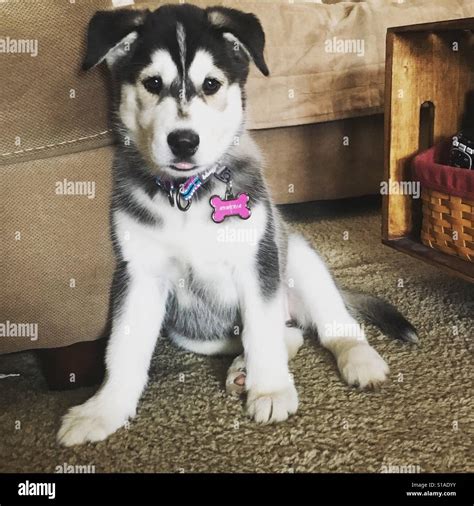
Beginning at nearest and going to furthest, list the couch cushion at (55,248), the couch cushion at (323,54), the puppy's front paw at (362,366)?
the couch cushion at (55,248)
the puppy's front paw at (362,366)
the couch cushion at (323,54)

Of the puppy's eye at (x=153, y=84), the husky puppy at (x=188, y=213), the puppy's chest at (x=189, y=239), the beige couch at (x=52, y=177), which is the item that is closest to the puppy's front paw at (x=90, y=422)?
the husky puppy at (x=188, y=213)

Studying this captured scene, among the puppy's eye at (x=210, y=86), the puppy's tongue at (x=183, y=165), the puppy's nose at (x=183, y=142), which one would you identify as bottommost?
the puppy's tongue at (x=183, y=165)

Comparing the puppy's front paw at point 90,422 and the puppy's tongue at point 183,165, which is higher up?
the puppy's tongue at point 183,165

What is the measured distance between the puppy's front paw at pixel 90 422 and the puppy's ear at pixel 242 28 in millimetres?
845

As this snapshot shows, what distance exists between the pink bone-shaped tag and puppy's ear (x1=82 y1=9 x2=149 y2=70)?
389mm

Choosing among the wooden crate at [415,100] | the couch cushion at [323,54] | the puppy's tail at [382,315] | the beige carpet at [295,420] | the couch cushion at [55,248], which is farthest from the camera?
the couch cushion at [323,54]

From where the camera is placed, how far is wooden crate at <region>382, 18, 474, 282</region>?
1.83m

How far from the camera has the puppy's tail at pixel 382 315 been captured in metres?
1.68

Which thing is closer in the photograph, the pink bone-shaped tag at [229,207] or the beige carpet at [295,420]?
the beige carpet at [295,420]

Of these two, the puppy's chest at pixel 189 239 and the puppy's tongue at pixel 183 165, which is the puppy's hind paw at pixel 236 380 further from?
the puppy's tongue at pixel 183 165

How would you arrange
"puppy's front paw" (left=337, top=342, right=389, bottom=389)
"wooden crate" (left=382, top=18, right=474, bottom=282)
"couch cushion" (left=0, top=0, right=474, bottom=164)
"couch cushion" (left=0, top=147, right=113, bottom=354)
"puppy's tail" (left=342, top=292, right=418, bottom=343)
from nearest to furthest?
1. "couch cushion" (left=0, top=147, right=113, bottom=354)
2. "puppy's front paw" (left=337, top=342, right=389, bottom=389)
3. "puppy's tail" (left=342, top=292, right=418, bottom=343)
4. "wooden crate" (left=382, top=18, right=474, bottom=282)
5. "couch cushion" (left=0, top=0, right=474, bottom=164)

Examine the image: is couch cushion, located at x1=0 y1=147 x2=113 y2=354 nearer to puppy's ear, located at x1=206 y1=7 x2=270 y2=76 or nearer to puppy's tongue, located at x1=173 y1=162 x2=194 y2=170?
puppy's tongue, located at x1=173 y1=162 x2=194 y2=170

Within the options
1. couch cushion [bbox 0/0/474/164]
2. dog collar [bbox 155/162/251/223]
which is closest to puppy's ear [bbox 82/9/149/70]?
dog collar [bbox 155/162/251/223]

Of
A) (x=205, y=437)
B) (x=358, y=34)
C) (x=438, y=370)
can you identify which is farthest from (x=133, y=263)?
(x=358, y=34)
